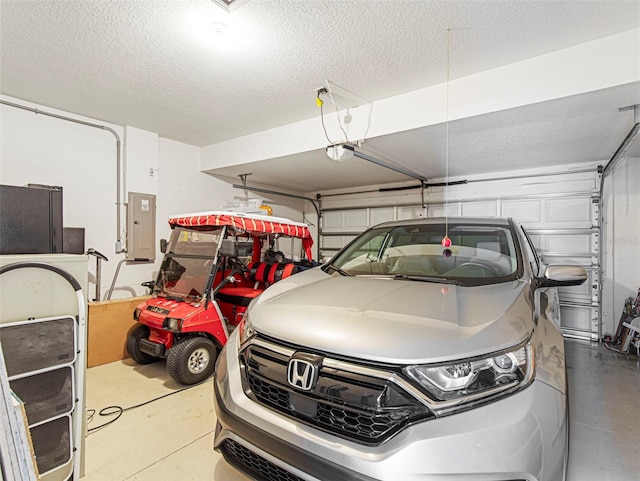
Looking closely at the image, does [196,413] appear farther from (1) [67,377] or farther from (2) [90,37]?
(2) [90,37]

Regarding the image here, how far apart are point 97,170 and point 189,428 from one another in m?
3.70

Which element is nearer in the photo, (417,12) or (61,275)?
(61,275)

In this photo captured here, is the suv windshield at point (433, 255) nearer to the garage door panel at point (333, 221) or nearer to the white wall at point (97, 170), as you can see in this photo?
the white wall at point (97, 170)

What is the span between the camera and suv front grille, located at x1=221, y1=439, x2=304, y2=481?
124 cm

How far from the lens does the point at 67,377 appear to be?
5.17 feet

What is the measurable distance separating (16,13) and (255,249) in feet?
10.4

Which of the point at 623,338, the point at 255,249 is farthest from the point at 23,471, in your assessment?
the point at 623,338

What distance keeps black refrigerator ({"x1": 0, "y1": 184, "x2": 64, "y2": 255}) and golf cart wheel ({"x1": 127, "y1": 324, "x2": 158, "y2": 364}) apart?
2087 millimetres

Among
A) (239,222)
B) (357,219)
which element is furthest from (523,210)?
(239,222)

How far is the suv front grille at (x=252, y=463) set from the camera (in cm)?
124

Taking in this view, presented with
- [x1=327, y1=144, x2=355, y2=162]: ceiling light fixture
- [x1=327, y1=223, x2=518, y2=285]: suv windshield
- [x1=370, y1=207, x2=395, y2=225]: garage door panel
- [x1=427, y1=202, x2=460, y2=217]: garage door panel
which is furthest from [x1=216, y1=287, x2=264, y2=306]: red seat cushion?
[x1=427, y1=202, x2=460, y2=217]: garage door panel

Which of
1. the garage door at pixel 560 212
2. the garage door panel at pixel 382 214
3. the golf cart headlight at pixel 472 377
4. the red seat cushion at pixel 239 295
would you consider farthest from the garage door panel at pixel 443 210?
the golf cart headlight at pixel 472 377

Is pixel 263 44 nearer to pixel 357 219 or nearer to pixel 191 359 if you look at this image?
pixel 191 359

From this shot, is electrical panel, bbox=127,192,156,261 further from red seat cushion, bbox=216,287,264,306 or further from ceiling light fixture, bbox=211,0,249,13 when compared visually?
ceiling light fixture, bbox=211,0,249,13
